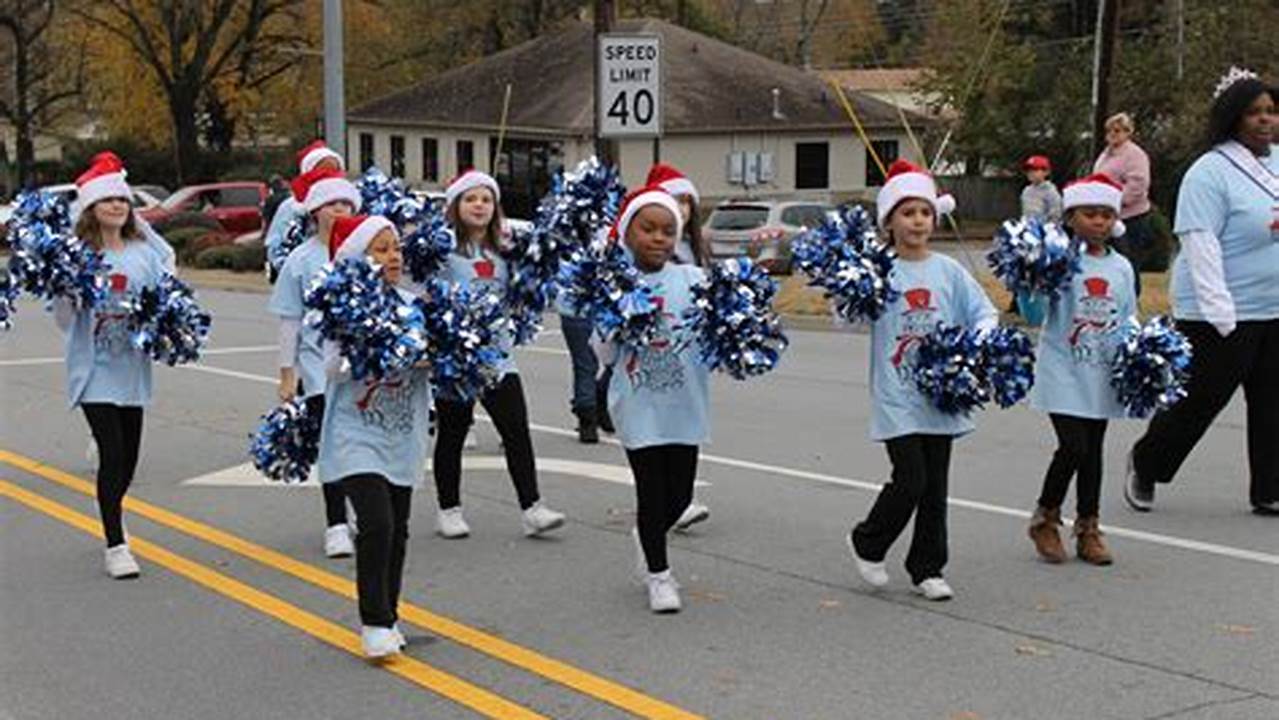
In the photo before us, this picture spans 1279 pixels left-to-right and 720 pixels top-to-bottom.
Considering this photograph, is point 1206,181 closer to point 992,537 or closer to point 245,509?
point 992,537

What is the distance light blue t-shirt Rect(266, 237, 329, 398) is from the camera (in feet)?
27.1

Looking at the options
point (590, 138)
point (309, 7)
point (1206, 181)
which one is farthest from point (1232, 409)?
point (309, 7)

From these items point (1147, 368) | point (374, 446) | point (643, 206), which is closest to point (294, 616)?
point (374, 446)

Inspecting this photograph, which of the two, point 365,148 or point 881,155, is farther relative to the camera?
point 365,148

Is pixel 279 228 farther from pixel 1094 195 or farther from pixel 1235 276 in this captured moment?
pixel 1235 276

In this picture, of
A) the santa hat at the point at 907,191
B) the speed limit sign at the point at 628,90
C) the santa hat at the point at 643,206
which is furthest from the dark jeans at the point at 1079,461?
the speed limit sign at the point at 628,90

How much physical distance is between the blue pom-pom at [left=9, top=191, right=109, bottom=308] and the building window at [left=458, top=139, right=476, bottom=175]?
43487 mm

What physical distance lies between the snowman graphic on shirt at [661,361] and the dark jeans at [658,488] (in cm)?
24

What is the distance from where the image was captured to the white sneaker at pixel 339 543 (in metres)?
8.39

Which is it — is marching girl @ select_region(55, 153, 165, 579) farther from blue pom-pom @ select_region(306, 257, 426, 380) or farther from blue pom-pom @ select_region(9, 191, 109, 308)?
blue pom-pom @ select_region(306, 257, 426, 380)

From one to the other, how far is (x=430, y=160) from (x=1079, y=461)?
48038 mm

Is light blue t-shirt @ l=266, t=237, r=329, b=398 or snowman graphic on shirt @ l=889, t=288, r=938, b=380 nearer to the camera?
snowman graphic on shirt @ l=889, t=288, r=938, b=380

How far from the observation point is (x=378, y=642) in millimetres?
6441

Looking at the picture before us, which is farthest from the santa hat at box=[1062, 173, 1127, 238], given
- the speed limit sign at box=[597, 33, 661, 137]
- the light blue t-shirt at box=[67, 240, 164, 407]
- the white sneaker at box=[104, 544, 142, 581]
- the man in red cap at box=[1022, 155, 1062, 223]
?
the speed limit sign at box=[597, 33, 661, 137]
